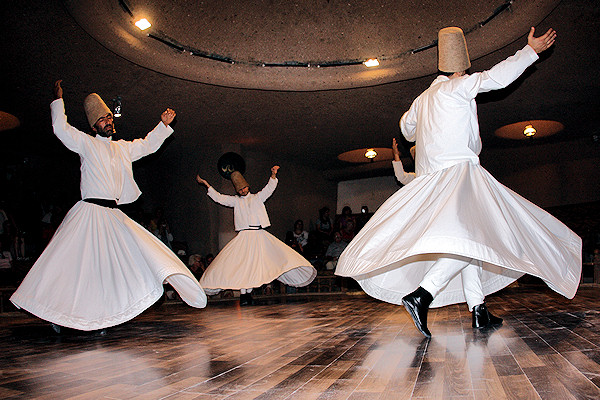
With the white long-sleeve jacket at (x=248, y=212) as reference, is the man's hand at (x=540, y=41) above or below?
above

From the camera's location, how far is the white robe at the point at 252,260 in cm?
608

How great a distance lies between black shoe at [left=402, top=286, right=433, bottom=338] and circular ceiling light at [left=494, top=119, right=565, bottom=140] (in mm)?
7983

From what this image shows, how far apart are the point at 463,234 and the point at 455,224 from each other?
0.06 metres

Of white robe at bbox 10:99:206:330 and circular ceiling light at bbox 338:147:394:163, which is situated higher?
circular ceiling light at bbox 338:147:394:163

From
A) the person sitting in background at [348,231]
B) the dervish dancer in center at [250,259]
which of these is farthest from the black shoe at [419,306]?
the person sitting in background at [348,231]

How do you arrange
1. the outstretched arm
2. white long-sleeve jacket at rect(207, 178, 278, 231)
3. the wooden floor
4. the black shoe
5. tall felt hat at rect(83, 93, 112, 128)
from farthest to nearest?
1. white long-sleeve jacket at rect(207, 178, 278, 231)
2. tall felt hat at rect(83, 93, 112, 128)
3. the outstretched arm
4. the black shoe
5. the wooden floor

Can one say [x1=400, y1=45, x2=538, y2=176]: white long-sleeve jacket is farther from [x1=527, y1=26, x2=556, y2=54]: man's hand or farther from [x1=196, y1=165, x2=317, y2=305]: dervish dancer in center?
[x1=196, y1=165, x2=317, y2=305]: dervish dancer in center

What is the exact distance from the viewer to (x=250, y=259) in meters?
6.22

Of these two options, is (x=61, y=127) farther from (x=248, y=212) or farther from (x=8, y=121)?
(x=8, y=121)

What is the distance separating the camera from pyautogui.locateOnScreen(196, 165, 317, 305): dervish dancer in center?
6.09 meters

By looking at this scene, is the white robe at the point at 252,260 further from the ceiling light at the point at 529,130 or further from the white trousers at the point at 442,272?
the ceiling light at the point at 529,130

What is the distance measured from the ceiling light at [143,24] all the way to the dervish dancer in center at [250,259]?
191 cm

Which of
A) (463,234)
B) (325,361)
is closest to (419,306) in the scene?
(463,234)

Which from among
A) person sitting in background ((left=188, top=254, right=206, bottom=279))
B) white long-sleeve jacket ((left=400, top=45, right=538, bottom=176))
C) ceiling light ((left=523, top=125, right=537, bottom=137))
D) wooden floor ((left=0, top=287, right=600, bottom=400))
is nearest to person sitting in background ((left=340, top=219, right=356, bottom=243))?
person sitting in background ((left=188, top=254, right=206, bottom=279))
